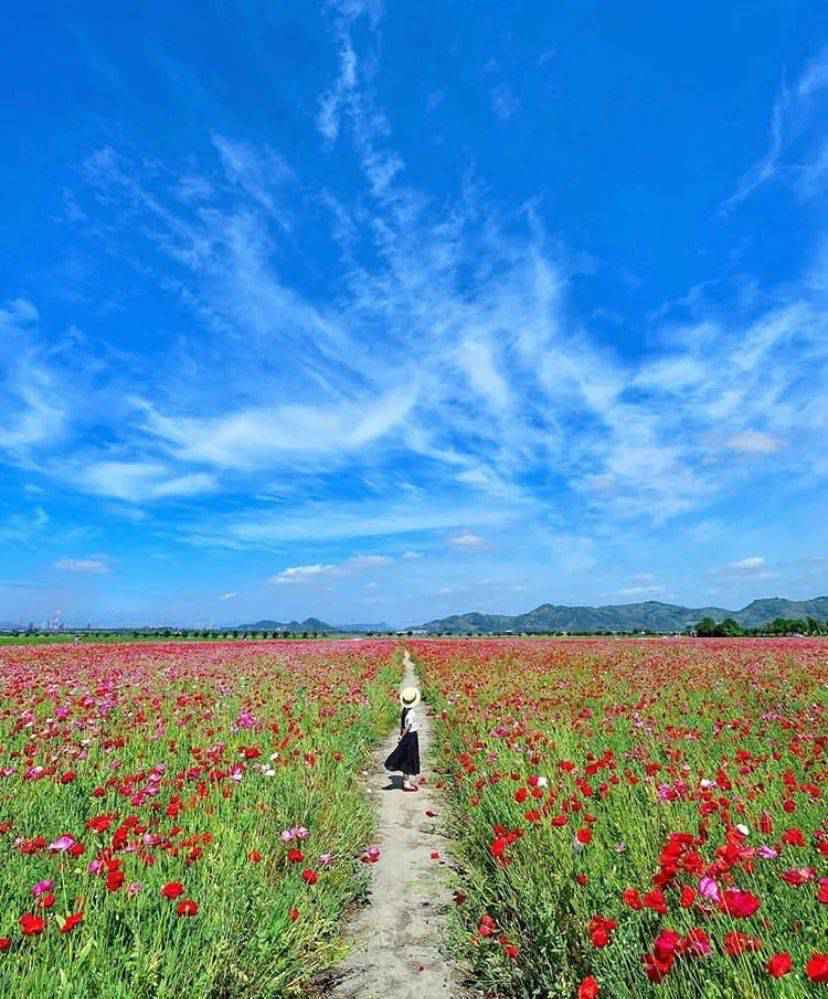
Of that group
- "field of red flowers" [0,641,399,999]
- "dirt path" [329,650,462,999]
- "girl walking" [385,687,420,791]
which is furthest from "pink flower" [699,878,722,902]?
"girl walking" [385,687,420,791]

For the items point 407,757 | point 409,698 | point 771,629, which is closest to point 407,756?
point 407,757

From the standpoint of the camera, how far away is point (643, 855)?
371 cm

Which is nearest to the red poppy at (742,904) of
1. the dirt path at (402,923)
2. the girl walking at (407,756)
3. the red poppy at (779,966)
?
the red poppy at (779,966)

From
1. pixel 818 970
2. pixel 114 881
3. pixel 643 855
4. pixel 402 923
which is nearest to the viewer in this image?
pixel 818 970

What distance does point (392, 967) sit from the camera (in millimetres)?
3873

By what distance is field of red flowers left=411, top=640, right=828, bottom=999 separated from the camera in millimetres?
2600

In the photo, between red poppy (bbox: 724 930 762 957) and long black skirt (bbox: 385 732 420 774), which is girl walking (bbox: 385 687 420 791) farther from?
red poppy (bbox: 724 930 762 957)

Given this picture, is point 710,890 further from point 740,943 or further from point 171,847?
point 171,847

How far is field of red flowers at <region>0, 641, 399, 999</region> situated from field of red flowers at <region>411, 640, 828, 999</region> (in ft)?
4.05

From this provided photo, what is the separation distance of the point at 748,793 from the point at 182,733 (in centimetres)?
681

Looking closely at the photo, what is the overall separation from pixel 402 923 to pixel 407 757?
4269mm

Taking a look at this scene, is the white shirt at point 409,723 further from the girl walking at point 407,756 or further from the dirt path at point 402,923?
the dirt path at point 402,923

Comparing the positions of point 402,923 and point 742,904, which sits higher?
point 742,904

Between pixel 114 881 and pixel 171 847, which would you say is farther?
pixel 171 847
